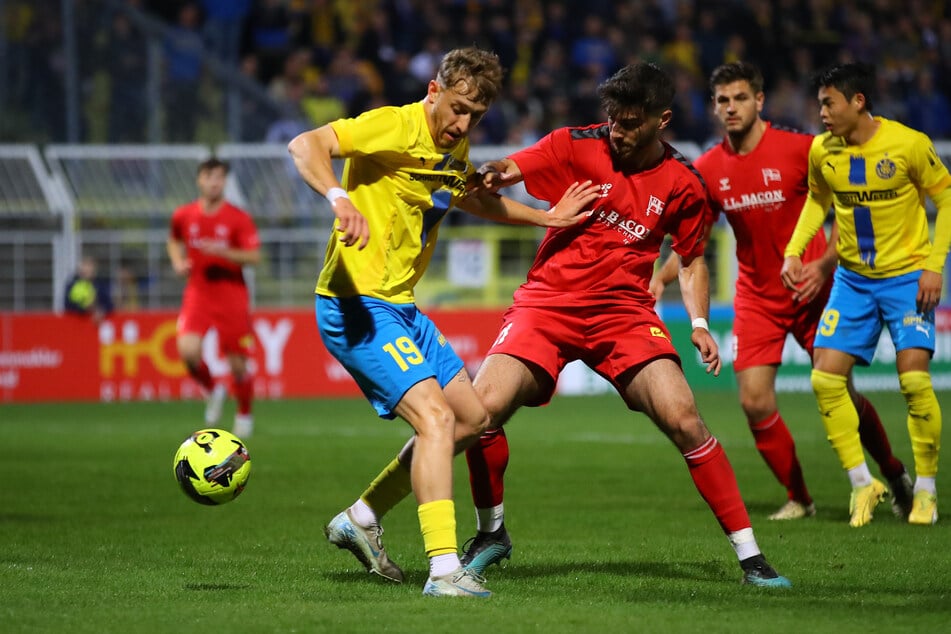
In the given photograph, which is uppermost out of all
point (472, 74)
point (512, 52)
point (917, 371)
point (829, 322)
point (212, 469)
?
point (512, 52)

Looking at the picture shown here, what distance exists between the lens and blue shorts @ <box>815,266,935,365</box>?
835cm

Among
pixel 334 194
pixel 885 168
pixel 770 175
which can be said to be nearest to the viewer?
pixel 334 194

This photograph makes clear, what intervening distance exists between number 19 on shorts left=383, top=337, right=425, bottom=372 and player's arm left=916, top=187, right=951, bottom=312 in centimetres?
343

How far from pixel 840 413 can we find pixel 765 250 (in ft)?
3.56

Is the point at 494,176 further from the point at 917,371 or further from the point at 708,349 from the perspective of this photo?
the point at 917,371

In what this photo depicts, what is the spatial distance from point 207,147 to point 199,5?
511 cm

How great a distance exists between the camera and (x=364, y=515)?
658cm

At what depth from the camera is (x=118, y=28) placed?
20703 mm

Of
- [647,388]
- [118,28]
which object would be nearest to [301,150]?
[647,388]

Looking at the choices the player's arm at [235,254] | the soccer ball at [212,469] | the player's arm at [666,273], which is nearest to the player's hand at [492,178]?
the player's arm at [666,273]

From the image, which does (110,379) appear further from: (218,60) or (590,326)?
(590,326)

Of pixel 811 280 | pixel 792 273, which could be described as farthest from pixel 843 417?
pixel 792 273

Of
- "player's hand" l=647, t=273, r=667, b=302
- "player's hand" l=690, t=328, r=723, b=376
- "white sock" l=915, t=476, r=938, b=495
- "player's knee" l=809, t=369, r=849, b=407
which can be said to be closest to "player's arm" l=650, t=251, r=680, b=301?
"player's hand" l=647, t=273, r=667, b=302

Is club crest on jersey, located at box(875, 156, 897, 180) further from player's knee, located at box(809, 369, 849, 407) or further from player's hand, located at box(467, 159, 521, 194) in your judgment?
player's hand, located at box(467, 159, 521, 194)
